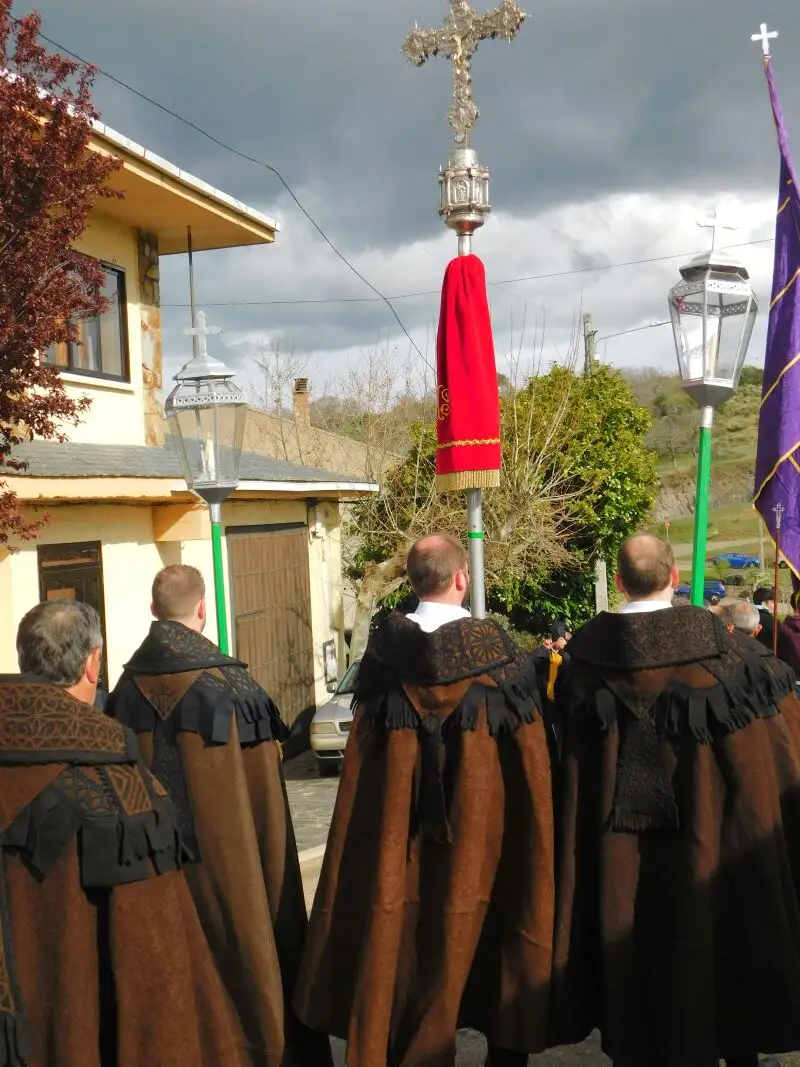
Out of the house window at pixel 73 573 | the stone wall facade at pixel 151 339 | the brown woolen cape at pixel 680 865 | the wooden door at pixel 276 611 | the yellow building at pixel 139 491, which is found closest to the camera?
the brown woolen cape at pixel 680 865

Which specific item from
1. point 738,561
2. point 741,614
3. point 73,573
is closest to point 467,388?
point 741,614

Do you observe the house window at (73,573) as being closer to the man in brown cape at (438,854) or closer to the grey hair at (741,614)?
the grey hair at (741,614)

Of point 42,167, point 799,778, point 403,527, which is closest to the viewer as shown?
point 799,778

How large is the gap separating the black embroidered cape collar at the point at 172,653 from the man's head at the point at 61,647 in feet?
3.05

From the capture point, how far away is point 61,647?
10.2ft

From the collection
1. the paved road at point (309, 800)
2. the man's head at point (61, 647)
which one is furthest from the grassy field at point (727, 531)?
the man's head at point (61, 647)

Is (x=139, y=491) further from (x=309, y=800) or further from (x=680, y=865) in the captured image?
(x=680, y=865)

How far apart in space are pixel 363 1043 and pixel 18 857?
1559 mm

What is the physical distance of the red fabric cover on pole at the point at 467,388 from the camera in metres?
6.99

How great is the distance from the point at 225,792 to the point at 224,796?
15mm

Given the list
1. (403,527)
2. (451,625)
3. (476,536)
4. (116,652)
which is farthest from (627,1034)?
(403,527)

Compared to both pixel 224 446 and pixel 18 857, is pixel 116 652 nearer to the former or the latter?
pixel 224 446

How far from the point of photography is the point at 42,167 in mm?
6059

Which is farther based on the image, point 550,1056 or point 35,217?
point 35,217
